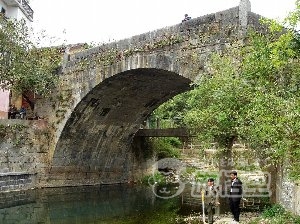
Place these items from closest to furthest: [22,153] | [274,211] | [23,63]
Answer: [274,211] < [23,63] < [22,153]

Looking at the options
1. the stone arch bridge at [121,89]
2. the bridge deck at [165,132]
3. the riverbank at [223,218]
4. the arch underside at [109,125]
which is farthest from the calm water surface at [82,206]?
the bridge deck at [165,132]

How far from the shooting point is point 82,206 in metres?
17.1

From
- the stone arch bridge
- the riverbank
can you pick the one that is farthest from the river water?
the stone arch bridge

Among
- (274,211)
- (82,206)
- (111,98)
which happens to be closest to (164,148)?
(111,98)

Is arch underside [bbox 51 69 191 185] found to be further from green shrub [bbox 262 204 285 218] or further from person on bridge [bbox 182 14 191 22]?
green shrub [bbox 262 204 285 218]

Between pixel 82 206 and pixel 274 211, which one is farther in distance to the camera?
pixel 82 206

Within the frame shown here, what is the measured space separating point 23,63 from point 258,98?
1299 centimetres

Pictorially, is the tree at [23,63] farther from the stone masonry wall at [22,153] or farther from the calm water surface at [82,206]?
the calm water surface at [82,206]

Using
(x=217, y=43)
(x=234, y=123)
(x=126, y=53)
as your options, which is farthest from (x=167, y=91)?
(x=234, y=123)

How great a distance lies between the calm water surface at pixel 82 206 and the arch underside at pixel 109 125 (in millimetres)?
1479

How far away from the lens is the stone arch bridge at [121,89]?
14281 mm

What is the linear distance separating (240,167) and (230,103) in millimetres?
12604

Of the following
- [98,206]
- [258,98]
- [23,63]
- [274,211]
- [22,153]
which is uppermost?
[23,63]

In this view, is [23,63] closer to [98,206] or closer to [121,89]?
[121,89]
